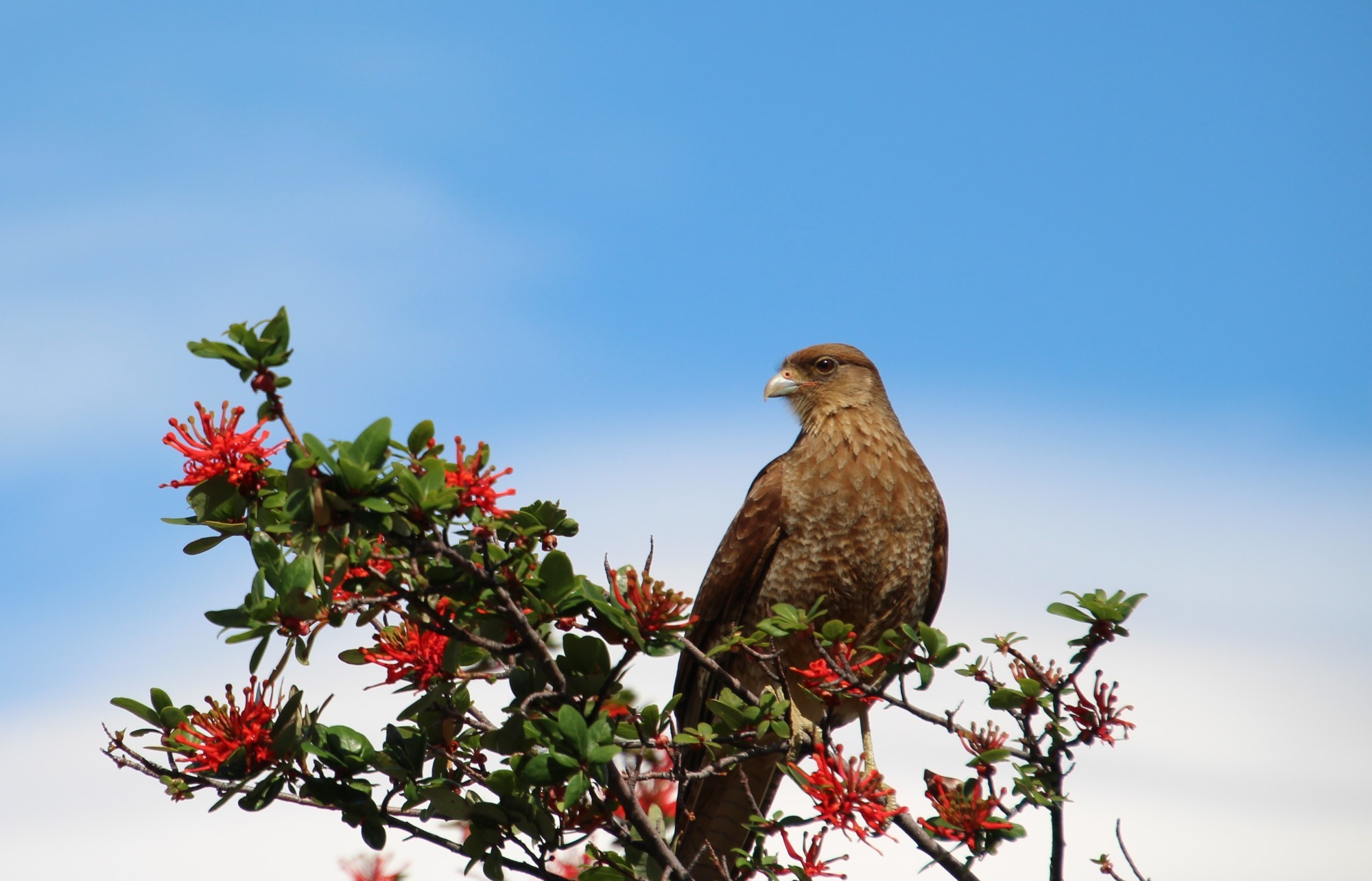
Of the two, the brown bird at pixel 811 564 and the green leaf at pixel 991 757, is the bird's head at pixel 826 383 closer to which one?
the brown bird at pixel 811 564

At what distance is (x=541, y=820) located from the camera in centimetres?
367

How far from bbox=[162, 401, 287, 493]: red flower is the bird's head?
13.0 ft

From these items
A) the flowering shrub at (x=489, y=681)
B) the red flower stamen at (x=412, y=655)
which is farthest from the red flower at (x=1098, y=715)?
the red flower stamen at (x=412, y=655)

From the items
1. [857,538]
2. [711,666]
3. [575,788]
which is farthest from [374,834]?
[857,538]

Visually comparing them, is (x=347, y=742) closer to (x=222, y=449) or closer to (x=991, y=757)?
(x=222, y=449)

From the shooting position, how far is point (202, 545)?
3096mm

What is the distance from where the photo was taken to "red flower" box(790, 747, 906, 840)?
12.1 feet

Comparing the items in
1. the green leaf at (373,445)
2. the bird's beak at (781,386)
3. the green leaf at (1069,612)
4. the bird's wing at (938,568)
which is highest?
the bird's beak at (781,386)

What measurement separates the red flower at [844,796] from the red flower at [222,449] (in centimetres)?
194

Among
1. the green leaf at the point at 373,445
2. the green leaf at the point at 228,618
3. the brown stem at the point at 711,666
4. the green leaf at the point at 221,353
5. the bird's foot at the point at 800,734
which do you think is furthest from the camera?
the bird's foot at the point at 800,734

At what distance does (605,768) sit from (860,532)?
2.71m

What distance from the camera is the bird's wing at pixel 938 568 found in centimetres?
611

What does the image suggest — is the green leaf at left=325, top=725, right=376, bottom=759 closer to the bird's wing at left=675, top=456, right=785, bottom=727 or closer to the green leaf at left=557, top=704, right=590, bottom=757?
the green leaf at left=557, top=704, right=590, bottom=757

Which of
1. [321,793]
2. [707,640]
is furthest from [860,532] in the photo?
[321,793]
